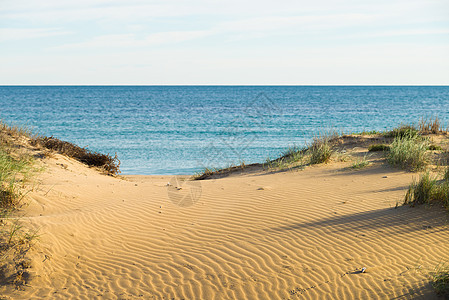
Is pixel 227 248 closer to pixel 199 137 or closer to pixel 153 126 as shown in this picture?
pixel 199 137

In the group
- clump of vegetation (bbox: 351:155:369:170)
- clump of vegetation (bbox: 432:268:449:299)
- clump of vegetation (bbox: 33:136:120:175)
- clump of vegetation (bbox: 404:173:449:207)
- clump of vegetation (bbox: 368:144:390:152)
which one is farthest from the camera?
clump of vegetation (bbox: 33:136:120:175)

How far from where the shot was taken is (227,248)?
5680 millimetres

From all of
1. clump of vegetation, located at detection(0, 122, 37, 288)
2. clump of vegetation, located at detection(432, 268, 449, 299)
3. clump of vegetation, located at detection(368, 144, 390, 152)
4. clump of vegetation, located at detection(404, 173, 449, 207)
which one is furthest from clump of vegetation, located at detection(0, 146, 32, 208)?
clump of vegetation, located at detection(368, 144, 390, 152)

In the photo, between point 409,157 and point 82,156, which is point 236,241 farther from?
point 82,156

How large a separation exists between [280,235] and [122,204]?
3.63 m

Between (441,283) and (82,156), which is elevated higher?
(82,156)

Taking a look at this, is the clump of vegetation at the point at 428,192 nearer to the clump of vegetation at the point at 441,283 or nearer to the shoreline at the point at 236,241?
the shoreline at the point at 236,241

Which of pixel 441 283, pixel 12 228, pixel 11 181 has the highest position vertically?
pixel 11 181

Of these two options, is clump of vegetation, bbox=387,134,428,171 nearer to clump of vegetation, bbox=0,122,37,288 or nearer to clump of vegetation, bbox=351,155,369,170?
clump of vegetation, bbox=351,155,369,170

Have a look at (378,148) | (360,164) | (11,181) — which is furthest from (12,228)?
(378,148)

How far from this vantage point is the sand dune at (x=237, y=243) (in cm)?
472

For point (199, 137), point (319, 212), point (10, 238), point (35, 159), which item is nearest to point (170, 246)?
point (10, 238)

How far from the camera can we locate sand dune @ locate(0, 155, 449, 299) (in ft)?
15.5

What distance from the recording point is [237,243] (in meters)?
5.80
